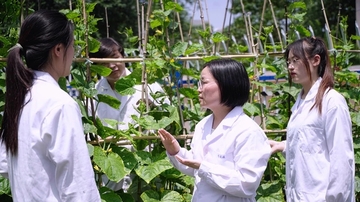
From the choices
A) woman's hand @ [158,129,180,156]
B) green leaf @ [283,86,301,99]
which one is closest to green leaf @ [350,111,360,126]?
green leaf @ [283,86,301,99]

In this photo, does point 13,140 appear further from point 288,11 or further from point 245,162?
point 288,11

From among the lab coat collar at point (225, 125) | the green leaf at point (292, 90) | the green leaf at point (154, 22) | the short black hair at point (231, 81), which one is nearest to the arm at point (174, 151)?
the lab coat collar at point (225, 125)

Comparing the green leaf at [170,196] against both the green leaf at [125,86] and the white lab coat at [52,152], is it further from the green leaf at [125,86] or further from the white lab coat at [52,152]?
the white lab coat at [52,152]

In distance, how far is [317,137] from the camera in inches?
97.0

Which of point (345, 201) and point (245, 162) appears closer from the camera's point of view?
point (245, 162)

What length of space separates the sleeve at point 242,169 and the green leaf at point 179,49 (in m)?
1.05

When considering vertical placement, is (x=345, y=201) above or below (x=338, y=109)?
below

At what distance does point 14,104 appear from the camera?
1731 millimetres

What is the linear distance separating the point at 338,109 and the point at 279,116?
1283 mm

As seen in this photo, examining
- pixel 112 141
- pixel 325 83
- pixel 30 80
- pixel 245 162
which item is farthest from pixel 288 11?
pixel 30 80

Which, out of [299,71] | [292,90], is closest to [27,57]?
[299,71]

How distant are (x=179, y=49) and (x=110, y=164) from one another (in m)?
0.78

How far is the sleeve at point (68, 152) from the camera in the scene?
1.63 meters

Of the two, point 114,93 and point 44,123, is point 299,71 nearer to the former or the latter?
point 114,93
